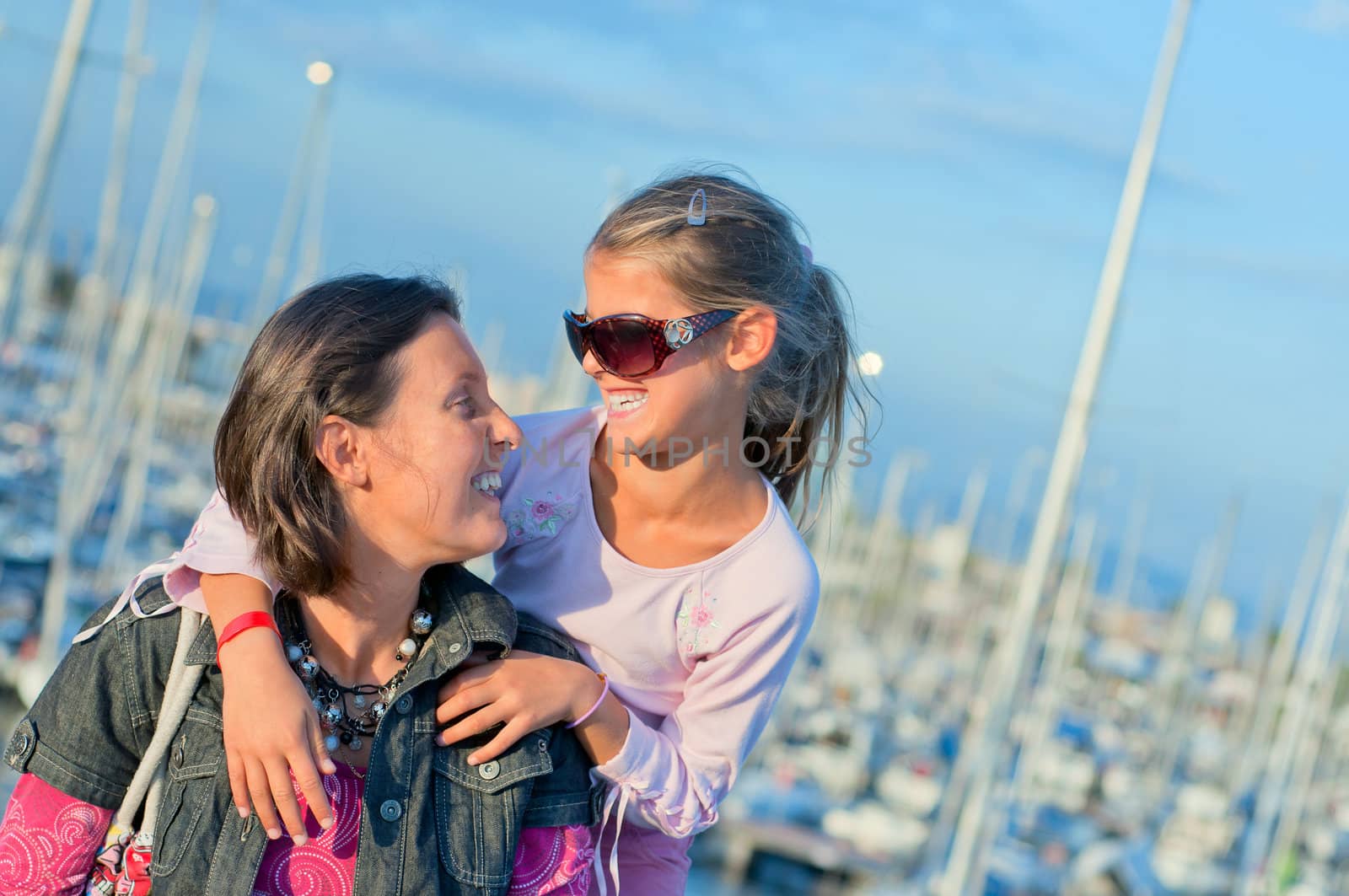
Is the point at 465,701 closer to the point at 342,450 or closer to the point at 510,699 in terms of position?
the point at 510,699

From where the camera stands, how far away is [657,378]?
2.98m

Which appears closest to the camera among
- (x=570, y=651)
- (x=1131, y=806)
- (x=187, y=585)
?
(x=187, y=585)

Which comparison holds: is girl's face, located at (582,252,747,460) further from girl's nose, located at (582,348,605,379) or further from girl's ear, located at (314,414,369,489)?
girl's ear, located at (314,414,369,489)

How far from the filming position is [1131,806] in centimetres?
3083

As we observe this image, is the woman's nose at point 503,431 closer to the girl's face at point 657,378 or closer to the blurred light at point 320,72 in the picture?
the girl's face at point 657,378

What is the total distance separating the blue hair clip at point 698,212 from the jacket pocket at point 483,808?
49.5 inches

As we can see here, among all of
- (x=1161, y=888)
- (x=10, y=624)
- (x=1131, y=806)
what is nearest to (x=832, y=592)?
(x=1131, y=806)

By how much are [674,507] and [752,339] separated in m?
0.46

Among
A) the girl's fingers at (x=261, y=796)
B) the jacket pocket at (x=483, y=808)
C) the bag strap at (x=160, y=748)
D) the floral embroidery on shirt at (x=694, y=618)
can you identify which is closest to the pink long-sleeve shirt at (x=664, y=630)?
the floral embroidery on shirt at (x=694, y=618)

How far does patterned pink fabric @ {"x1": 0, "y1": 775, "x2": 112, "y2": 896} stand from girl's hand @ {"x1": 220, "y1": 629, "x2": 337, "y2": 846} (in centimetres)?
30

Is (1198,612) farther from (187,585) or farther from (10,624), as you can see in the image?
(187,585)

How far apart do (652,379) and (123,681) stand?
1315mm

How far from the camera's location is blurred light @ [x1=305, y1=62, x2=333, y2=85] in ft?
36.6

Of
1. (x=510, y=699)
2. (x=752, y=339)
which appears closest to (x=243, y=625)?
(x=510, y=699)
